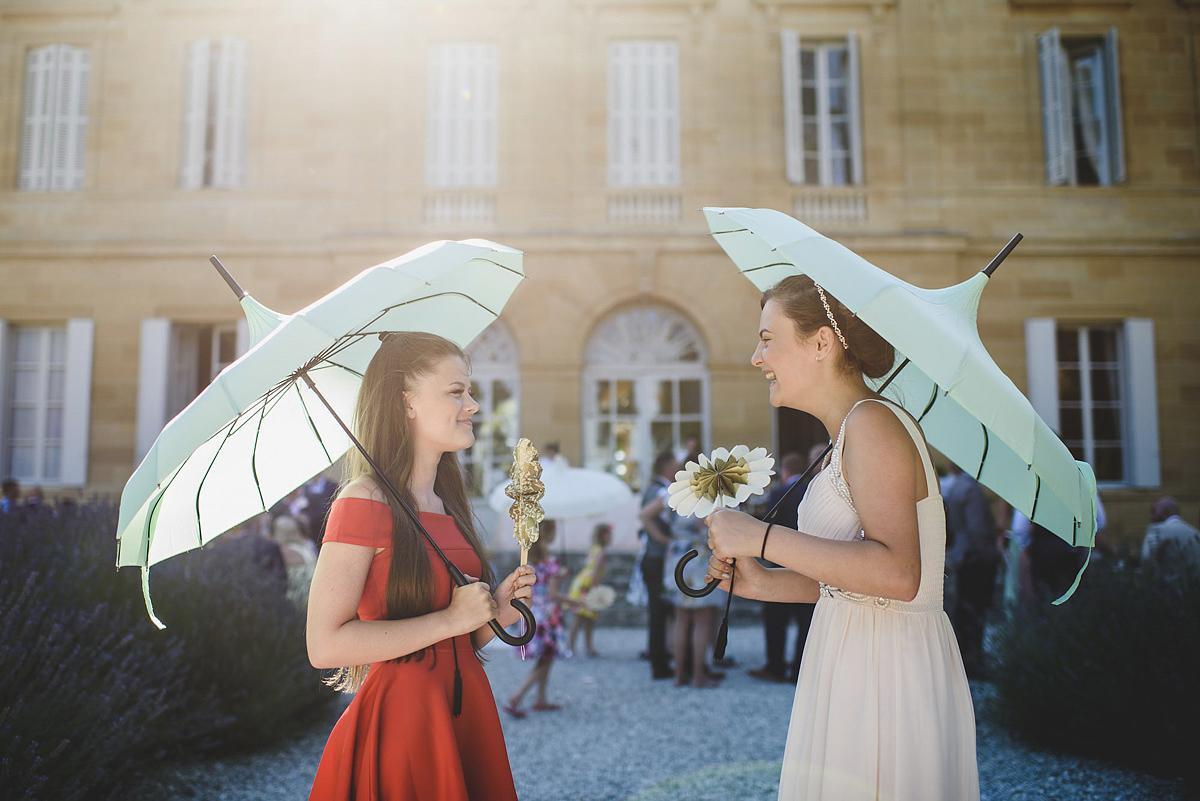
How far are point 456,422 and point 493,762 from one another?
88cm

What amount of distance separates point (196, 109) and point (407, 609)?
41.1 ft

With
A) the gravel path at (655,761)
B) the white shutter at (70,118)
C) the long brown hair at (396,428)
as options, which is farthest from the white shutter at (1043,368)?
the white shutter at (70,118)

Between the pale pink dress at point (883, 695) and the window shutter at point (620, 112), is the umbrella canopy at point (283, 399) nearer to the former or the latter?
the pale pink dress at point (883, 695)

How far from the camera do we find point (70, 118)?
12.2 meters

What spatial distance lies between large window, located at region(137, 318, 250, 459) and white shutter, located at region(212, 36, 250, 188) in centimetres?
222

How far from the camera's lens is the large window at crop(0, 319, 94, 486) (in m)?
11.6

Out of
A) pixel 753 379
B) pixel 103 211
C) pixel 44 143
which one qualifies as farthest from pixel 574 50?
pixel 44 143

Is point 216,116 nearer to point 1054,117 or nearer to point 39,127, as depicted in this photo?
point 39,127

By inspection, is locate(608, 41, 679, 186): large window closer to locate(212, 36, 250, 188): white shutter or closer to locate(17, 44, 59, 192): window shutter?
locate(212, 36, 250, 188): white shutter

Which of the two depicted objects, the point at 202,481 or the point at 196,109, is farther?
the point at 196,109

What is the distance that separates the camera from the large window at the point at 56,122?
1215 centimetres

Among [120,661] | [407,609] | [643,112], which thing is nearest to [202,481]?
[407,609]

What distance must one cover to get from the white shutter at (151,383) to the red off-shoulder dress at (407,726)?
1109cm

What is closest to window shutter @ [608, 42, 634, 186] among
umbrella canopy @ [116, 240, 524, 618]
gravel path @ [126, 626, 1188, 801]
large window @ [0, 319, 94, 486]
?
gravel path @ [126, 626, 1188, 801]
